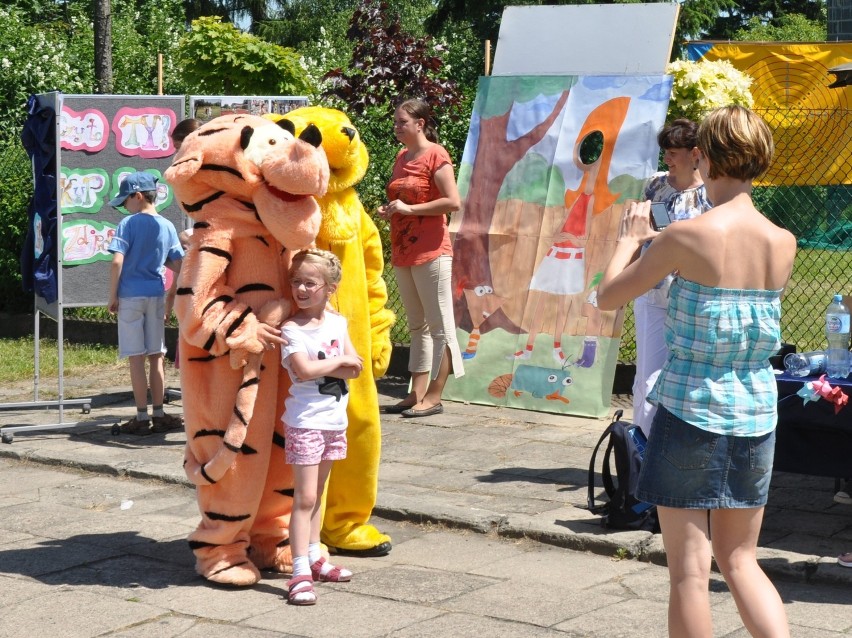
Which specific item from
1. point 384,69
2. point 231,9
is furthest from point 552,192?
Result: point 231,9

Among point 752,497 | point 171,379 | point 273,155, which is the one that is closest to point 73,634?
point 273,155

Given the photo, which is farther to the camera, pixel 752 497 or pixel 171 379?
pixel 171 379

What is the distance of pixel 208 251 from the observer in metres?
4.82

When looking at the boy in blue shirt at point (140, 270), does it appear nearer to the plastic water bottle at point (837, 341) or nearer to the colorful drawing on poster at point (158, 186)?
the colorful drawing on poster at point (158, 186)

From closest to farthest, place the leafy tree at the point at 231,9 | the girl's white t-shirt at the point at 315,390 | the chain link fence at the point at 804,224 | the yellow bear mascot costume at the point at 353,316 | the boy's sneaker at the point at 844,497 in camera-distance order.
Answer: the girl's white t-shirt at the point at 315,390
the yellow bear mascot costume at the point at 353,316
the boy's sneaker at the point at 844,497
the chain link fence at the point at 804,224
the leafy tree at the point at 231,9

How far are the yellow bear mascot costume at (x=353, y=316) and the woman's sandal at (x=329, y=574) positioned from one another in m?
0.36

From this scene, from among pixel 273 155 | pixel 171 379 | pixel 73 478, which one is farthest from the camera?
pixel 171 379

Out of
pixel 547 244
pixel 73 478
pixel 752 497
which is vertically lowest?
pixel 73 478

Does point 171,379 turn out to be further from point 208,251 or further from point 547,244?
point 208,251

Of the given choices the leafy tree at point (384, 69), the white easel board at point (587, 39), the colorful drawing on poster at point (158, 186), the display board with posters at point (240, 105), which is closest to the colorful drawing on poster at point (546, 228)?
the white easel board at point (587, 39)

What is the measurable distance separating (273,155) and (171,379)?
5.82 meters

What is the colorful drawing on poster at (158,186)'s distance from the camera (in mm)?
8688

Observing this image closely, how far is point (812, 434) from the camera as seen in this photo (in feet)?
17.2

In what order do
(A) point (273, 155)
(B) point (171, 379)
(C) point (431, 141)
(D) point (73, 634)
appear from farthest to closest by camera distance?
1. (B) point (171, 379)
2. (C) point (431, 141)
3. (A) point (273, 155)
4. (D) point (73, 634)
